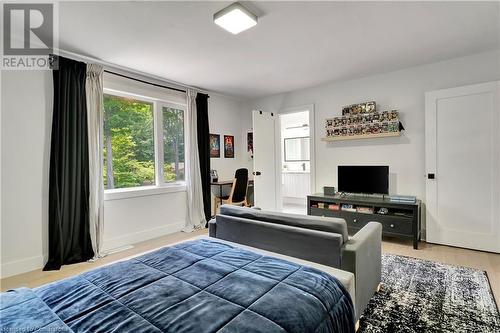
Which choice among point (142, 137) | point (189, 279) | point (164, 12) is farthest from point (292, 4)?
point (142, 137)

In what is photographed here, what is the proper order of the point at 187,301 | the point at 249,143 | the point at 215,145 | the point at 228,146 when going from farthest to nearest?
the point at 249,143 < the point at 228,146 < the point at 215,145 < the point at 187,301

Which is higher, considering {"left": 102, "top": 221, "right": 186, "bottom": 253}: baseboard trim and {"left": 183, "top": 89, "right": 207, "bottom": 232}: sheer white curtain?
{"left": 183, "top": 89, "right": 207, "bottom": 232}: sheer white curtain

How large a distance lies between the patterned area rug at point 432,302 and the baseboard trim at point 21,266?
3.39m

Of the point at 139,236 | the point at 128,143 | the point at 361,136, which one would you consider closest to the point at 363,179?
the point at 361,136

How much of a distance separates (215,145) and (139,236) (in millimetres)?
2192

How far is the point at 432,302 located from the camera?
6.97 feet

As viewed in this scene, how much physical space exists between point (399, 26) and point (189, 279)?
2.97 metres

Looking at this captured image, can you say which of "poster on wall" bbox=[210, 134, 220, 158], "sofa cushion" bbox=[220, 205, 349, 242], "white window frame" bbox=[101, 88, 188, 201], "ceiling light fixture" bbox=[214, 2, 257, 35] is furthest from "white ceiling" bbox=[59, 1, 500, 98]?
"sofa cushion" bbox=[220, 205, 349, 242]

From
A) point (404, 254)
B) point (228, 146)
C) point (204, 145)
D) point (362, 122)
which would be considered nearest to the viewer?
point (404, 254)

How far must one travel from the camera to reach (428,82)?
12.1 feet

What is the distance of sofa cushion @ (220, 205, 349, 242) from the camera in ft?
6.28

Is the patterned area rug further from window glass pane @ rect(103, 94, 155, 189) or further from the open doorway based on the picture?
the open doorway

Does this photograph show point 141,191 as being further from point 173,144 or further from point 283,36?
point 283,36

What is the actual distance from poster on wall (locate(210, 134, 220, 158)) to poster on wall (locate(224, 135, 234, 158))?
0.67ft
